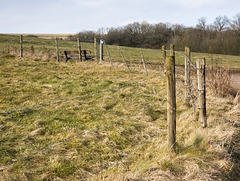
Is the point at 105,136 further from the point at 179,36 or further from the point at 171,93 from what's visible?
the point at 179,36

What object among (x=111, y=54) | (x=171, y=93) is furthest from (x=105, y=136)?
(x=111, y=54)

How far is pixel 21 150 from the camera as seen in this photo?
510 centimetres

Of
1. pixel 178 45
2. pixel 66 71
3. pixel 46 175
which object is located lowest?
pixel 46 175

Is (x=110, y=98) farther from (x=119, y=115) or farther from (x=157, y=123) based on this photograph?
(x=157, y=123)

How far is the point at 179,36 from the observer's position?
51.4 m

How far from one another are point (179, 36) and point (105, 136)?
160 feet

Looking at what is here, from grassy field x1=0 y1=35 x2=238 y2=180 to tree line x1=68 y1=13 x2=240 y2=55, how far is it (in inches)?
1474

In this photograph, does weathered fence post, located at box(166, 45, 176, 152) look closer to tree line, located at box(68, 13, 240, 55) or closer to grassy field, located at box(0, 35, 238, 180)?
grassy field, located at box(0, 35, 238, 180)

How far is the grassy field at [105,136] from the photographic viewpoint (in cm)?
399

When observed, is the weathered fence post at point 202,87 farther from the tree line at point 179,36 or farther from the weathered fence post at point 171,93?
the tree line at point 179,36

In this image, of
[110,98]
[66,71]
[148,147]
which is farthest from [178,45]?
[148,147]

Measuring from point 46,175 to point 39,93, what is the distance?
5.30m

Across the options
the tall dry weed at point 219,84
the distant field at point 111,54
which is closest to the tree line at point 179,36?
the distant field at point 111,54

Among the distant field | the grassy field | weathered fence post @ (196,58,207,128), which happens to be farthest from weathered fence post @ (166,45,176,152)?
the distant field
